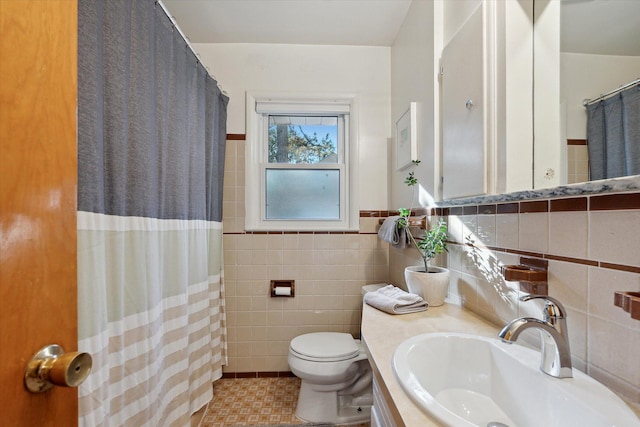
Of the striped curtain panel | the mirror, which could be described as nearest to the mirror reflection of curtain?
the mirror

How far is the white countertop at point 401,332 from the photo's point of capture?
1.80 ft

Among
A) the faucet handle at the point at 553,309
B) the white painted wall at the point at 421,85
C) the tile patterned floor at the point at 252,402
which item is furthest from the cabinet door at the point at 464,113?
the tile patterned floor at the point at 252,402

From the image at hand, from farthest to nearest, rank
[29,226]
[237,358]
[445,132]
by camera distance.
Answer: [237,358]
[445,132]
[29,226]

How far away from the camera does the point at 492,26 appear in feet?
3.11

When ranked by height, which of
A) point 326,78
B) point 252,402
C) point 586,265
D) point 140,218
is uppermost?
point 326,78

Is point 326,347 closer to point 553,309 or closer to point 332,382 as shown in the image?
point 332,382

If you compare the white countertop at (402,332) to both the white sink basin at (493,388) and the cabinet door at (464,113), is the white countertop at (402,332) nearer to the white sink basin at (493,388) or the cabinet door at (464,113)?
the white sink basin at (493,388)

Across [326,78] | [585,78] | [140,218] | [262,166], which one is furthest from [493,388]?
[326,78]

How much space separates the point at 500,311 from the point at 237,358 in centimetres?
177

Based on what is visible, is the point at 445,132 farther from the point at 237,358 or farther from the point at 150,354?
the point at 237,358

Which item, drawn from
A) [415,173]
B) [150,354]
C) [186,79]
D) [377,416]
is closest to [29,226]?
[150,354]

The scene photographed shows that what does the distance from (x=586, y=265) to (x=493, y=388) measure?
0.40 m

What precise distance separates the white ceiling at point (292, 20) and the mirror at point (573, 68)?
3.79ft

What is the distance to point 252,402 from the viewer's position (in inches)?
69.0
